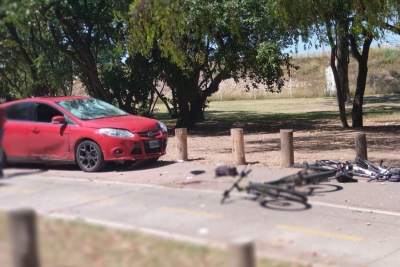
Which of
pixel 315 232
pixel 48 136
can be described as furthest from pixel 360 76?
pixel 48 136

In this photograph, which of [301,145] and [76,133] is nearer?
[76,133]

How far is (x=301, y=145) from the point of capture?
1952 cm

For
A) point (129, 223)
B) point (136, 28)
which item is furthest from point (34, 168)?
point (136, 28)

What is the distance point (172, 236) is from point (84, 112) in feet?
15.6

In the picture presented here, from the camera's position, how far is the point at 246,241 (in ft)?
13.7

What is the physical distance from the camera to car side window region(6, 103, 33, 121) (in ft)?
19.0

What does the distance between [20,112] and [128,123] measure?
568 cm

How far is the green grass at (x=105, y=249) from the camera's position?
4570 millimetres

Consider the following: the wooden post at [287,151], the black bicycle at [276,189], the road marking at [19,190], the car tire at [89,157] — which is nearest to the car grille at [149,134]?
the car tire at [89,157]

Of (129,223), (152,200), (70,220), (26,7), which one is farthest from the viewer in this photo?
(152,200)

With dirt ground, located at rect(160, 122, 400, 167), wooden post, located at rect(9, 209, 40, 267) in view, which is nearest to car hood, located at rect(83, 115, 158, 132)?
dirt ground, located at rect(160, 122, 400, 167)

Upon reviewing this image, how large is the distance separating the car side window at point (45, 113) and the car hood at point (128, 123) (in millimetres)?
2062

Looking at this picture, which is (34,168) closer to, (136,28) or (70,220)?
(70,220)

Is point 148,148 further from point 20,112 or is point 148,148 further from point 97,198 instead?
point 20,112
